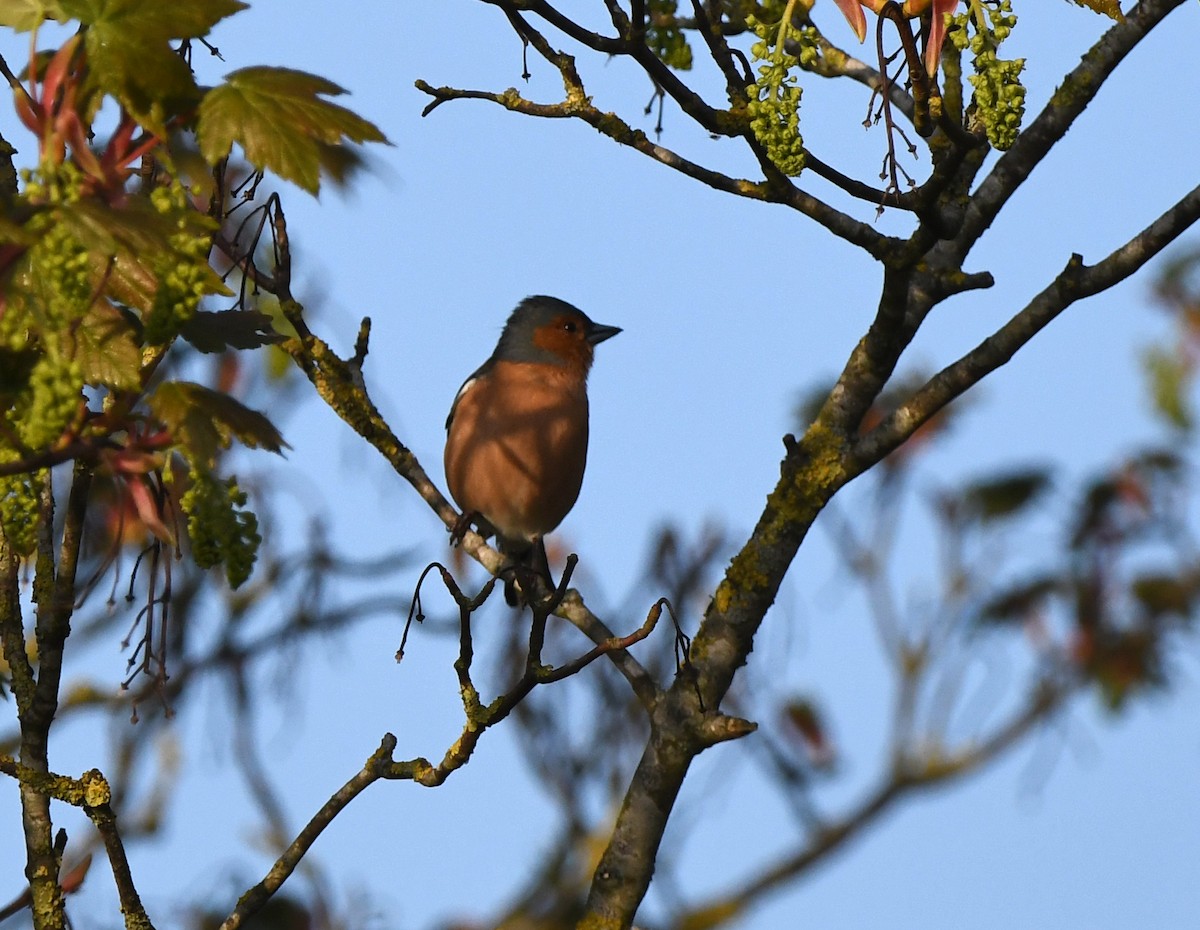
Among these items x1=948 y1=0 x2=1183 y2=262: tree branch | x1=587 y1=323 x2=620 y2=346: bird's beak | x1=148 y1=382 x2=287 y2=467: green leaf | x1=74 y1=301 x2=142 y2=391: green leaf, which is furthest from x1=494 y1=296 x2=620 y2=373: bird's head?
x1=148 y1=382 x2=287 y2=467: green leaf

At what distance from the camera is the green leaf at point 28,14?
1941 mm

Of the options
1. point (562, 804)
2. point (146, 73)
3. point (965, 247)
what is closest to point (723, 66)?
point (965, 247)

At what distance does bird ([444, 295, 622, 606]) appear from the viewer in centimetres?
592

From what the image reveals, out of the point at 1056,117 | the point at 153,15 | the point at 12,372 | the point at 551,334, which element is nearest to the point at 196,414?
the point at 12,372

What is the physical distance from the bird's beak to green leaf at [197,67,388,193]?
4.61 metres

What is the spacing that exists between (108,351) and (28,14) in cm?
44

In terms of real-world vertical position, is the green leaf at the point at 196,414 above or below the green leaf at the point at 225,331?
below

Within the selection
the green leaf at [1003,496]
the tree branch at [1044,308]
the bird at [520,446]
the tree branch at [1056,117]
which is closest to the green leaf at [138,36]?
Result: the tree branch at [1044,308]

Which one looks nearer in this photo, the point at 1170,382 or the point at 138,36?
the point at 138,36

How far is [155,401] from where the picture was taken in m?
1.90

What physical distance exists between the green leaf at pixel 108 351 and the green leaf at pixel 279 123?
0.98 ft

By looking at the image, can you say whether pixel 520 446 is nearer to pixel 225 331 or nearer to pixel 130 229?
pixel 225 331

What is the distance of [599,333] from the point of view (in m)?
6.66

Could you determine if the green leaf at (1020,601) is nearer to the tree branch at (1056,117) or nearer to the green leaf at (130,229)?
the tree branch at (1056,117)
